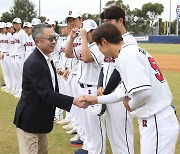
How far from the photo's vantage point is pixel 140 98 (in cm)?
276

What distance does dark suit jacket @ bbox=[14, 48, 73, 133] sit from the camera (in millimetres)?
3365

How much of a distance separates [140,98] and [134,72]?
0.23 metres

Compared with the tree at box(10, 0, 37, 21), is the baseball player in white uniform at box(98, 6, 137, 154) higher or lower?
lower

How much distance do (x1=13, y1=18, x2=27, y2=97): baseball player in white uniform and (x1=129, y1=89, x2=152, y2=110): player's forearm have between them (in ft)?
25.2

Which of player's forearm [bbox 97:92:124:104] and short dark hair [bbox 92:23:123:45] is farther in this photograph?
player's forearm [bbox 97:92:124:104]

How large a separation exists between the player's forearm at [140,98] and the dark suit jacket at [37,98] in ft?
2.76

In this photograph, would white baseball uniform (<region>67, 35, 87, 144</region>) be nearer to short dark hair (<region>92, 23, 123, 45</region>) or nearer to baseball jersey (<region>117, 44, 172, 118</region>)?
short dark hair (<region>92, 23, 123, 45</region>)

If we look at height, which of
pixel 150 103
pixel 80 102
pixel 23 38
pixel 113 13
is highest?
pixel 113 13

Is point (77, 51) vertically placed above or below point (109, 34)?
below

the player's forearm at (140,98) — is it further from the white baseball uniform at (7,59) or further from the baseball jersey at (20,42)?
the white baseball uniform at (7,59)

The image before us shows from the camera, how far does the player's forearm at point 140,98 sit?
2723 mm

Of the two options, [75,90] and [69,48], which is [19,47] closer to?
[75,90]

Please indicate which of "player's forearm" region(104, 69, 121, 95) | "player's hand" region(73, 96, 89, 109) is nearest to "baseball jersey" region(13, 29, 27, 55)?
"player's forearm" region(104, 69, 121, 95)

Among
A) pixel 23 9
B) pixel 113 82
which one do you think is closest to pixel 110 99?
pixel 113 82
